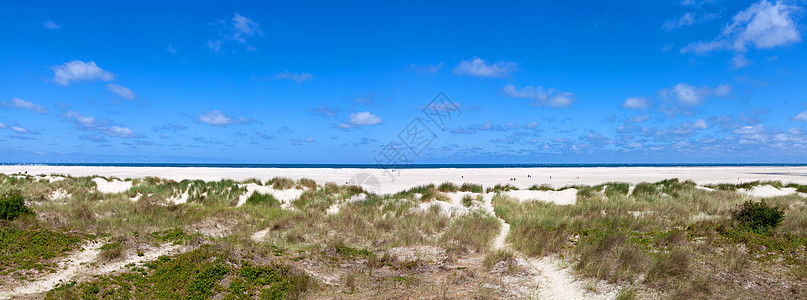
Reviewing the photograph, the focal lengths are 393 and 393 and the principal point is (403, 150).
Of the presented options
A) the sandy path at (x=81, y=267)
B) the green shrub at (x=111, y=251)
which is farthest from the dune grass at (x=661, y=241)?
the green shrub at (x=111, y=251)

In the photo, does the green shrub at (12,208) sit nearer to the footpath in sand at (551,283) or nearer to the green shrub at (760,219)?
the footpath in sand at (551,283)

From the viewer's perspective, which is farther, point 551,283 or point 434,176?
point 434,176

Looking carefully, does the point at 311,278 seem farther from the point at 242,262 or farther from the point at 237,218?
the point at 237,218

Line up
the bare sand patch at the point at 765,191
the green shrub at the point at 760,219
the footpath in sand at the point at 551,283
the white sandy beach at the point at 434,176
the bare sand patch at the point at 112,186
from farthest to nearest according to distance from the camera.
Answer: the white sandy beach at the point at 434,176 → the bare sand patch at the point at 112,186 → the bare sand patch at the point at 765,191 → the green shrub at the point at 760,219 → the footpath in sand at the point at 551,283

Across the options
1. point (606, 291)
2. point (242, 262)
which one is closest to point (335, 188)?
point (242, 262)

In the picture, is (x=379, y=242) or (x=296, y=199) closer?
(x=379, y=242)

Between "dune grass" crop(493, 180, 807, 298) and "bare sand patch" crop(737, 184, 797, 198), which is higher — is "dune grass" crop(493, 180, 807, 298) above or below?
below

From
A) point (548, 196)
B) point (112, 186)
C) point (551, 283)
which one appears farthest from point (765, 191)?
point (112, 186)

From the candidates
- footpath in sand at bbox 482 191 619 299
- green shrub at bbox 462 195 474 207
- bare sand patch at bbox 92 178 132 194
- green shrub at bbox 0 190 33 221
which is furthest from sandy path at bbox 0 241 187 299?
bare sand patch at bbox 92 178 132 194

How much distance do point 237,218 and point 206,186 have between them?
871 centimetres

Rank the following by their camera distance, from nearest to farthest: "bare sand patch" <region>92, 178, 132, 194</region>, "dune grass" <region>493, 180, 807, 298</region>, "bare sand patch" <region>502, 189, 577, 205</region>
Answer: "dune grass" <region>493, 180, 807, 298</region> → "bare sand patch" <region>502, 189, 577, 205</region> → "bare sand patch" <region>92, 178, 132, 194</region>

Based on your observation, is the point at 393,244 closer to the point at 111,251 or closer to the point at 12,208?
the point at 111,251

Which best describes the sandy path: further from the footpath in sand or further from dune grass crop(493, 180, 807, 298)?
dune grass crop(493, 180, 807, 298)

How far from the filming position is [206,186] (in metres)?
21.7
